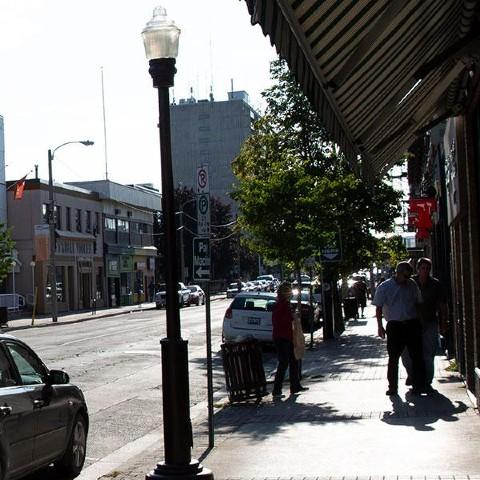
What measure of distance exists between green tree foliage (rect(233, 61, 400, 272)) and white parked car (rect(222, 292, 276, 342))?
1743 millimetres

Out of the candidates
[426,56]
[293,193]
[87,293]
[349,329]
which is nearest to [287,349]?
[426,56]

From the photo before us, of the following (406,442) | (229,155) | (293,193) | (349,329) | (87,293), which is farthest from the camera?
(229,155)

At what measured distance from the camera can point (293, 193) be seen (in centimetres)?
2203

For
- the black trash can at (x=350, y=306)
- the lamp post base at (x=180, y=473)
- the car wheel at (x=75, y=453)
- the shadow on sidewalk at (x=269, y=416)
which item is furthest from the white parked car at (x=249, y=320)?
the lamp post base at (x=180, y=473)

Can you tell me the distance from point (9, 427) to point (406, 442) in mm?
4054

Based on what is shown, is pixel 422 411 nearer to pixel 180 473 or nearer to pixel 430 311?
pixel 430 311

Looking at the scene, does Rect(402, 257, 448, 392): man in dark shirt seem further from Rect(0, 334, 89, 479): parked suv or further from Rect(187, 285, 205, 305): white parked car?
Rect(187, 285, 205, 305): white parked car

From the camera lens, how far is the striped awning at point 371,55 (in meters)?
5.66

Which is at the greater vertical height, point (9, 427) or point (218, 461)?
point (9, 427)

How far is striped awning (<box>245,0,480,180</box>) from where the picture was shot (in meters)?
5.66

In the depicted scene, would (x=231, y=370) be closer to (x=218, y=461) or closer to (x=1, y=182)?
(x=218, y=461)

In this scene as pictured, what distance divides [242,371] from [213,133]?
126 m

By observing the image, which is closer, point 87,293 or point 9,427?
point 9,427

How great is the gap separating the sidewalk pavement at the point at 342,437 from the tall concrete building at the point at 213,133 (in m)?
123
